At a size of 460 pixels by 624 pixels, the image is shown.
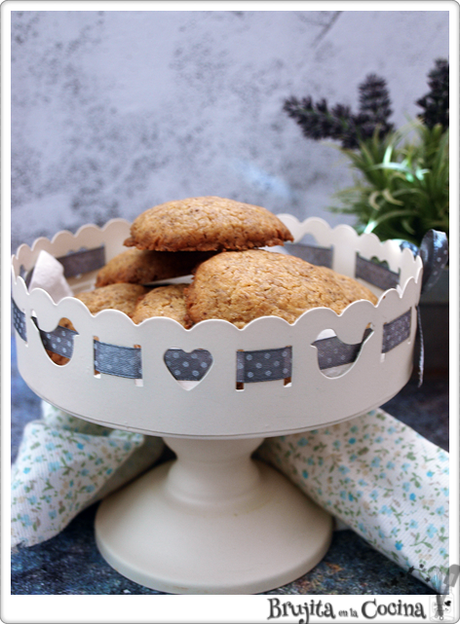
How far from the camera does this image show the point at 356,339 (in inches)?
28.0

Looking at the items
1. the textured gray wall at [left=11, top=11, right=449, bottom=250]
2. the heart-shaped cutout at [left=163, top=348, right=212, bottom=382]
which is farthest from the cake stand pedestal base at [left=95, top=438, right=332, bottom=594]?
the textured gray wall at [left=11, top=11, right=449, bottom=250]

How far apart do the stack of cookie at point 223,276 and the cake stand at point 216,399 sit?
0.19 feet

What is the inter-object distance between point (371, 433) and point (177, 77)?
0.97 metres

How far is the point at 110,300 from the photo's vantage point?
0.86 metres

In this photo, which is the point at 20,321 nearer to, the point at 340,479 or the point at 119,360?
the point at 119,360

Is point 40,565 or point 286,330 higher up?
point 286,330

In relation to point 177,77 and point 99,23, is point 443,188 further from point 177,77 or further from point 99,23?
point 99,23

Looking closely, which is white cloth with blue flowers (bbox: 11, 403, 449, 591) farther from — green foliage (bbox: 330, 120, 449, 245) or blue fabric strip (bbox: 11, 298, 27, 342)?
green foliage (bbox: 330, 120, 449, 245)

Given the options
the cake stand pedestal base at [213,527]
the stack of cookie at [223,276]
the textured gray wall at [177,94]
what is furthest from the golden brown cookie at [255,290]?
the textured gray wall at [177,94]

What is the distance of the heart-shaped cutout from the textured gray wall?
0.89 metres

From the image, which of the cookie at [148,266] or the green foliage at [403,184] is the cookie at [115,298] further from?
the green foliage at [403,184]

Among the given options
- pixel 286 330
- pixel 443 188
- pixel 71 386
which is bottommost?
pixel 71 386

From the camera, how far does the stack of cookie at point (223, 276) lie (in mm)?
709

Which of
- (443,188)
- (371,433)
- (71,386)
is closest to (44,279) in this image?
(71,386)
